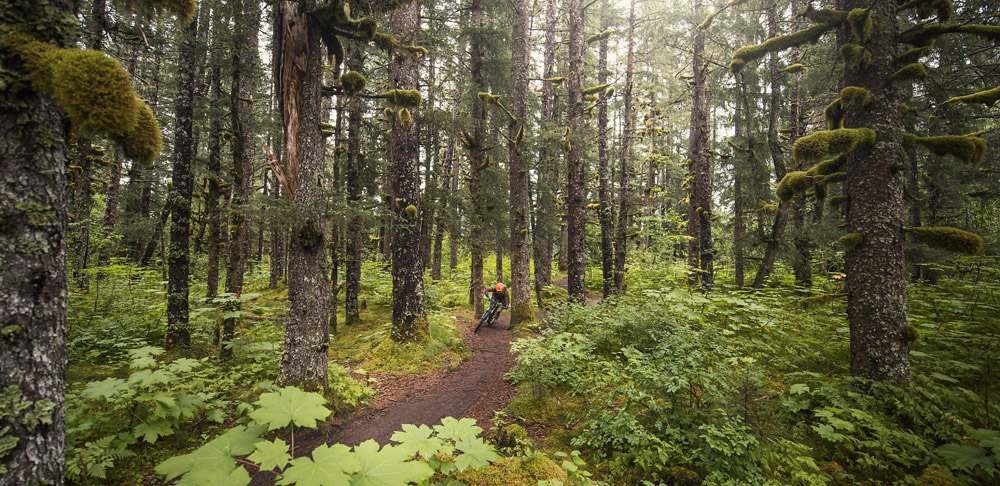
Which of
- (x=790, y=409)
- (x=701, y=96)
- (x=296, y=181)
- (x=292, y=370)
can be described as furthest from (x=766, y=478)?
(x=701, y=96)

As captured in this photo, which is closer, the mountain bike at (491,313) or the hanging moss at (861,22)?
the hanging moss at (861,22)

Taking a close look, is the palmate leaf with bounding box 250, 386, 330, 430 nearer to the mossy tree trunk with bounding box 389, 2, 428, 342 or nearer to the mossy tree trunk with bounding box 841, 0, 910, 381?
the mossy tree trunk with bounding box 389, 2, 428, 342

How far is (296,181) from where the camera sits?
246 inches

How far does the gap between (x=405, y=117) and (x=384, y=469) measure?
8.48 m

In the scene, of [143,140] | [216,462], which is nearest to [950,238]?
[216,462]

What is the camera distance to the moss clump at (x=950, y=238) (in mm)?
5520

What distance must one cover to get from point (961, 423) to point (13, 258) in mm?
9746

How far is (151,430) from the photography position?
5.00 m

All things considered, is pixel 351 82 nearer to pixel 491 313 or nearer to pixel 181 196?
pixel 181 196

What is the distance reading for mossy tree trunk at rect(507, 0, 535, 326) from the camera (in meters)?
12.5

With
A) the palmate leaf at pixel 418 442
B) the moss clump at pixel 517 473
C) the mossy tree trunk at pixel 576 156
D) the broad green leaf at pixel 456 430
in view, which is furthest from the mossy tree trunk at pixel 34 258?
the mossy tree trunk at pixel 576 156

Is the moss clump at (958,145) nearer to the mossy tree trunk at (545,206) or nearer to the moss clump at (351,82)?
the moss clump at (351,82)

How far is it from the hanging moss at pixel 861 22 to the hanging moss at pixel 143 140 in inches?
352

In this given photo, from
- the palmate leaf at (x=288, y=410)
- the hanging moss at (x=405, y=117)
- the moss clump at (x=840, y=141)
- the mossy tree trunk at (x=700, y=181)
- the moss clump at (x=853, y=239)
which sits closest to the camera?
the palmate leaf at (x=288, y=410)
